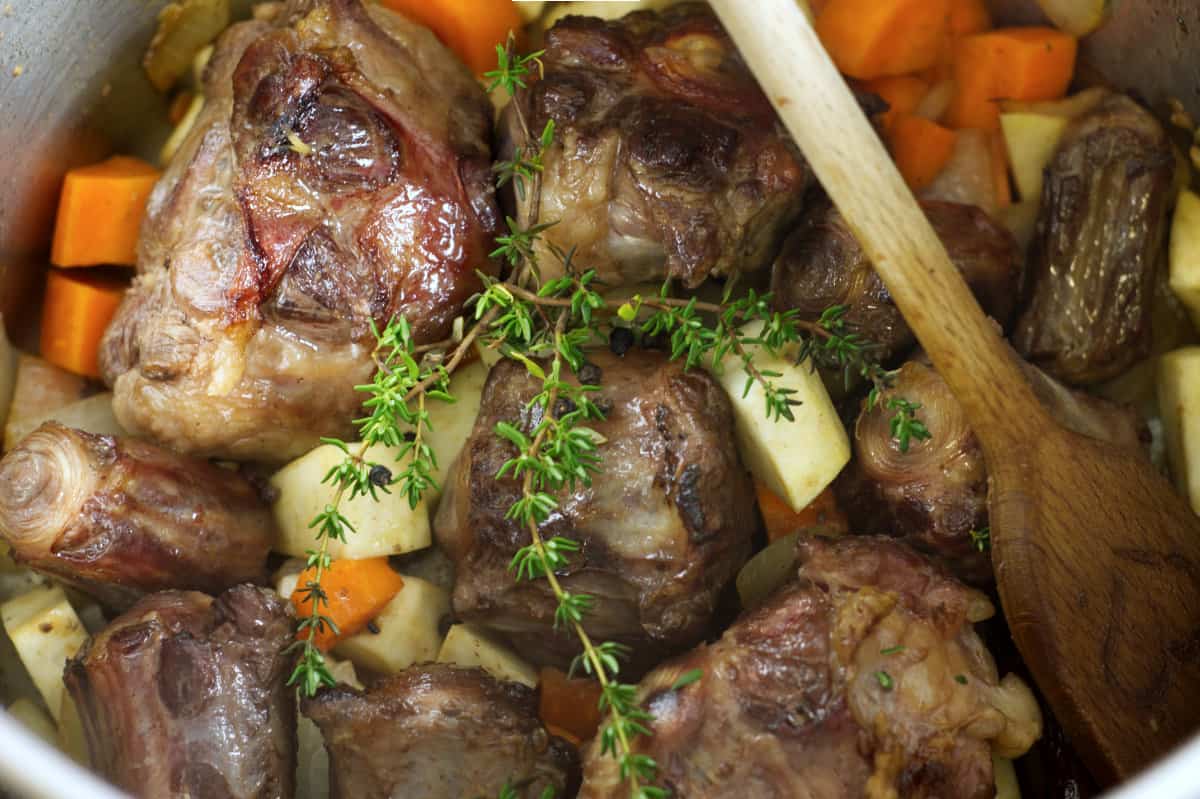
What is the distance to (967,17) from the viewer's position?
299 cm

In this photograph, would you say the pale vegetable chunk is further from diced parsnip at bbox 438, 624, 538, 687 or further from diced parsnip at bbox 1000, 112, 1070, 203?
diced parsnip at bbox 1000, 112, 1070, 203

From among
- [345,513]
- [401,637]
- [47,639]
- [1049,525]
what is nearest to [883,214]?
[1049,525]

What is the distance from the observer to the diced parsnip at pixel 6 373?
2787 millimetres

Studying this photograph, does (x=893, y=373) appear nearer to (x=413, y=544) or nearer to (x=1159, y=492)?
(x=1159, y=492)

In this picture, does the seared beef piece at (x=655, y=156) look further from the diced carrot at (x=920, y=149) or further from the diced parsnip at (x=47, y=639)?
the diced parsnip at (x=47, y=639)

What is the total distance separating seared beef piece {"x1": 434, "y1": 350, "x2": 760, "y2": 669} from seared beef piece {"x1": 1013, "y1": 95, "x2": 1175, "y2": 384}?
2.90 ft

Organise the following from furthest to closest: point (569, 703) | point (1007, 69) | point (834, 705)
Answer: point (1007, 69) → point (569, 703) → point (834, 705)

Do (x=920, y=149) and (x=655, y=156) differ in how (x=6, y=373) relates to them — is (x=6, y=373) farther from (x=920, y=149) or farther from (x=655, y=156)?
(x=920, y=149)

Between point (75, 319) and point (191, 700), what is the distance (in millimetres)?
1176

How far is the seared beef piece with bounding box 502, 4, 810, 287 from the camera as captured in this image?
234cm

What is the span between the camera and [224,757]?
2193 mm

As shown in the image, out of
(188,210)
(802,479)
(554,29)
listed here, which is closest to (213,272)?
(188,210)

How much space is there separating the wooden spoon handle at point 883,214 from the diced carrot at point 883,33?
30.9 inches

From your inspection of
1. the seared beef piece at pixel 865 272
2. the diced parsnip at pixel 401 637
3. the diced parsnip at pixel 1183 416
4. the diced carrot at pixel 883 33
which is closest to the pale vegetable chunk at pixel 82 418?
the diced parsnip at pixel 401 637
